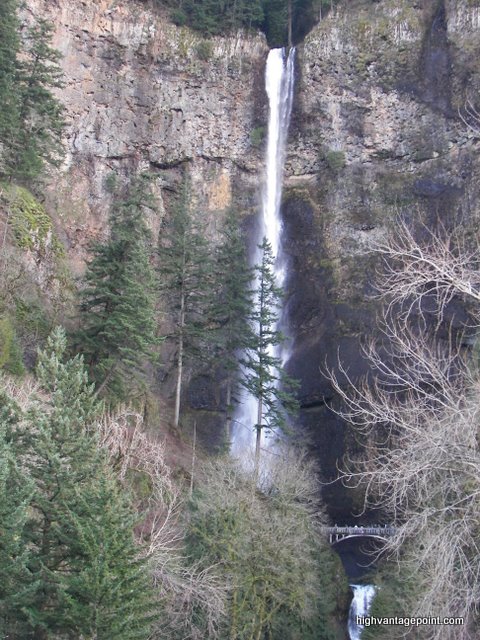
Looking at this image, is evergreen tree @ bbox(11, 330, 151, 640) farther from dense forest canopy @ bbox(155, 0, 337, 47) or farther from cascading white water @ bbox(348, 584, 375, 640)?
dense forest canopy @ bbox(155, 0, 337, 47)

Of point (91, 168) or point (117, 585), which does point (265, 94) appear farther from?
point (117, 585)

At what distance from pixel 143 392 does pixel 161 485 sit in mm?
7675

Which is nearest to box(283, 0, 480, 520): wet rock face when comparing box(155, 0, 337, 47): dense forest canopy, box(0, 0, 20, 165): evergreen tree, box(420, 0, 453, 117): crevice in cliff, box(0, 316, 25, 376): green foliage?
box(420, 0, 453, 117): crevice in cliff

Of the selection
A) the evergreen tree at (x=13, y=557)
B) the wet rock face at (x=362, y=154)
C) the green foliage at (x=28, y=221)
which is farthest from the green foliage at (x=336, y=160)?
the evergreen tree at (x=13, y=557)

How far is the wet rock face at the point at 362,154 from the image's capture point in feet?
105

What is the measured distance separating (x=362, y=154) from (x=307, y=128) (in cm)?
370

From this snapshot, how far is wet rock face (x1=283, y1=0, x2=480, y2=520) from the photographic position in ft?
105

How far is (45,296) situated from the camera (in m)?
24.7

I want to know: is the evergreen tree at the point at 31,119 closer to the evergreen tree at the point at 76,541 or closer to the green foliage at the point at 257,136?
the green foliage at the point at 257,136

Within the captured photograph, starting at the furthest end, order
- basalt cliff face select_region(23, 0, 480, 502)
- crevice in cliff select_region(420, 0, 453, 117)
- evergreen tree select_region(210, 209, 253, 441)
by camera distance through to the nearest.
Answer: crevice in cliff select_region(420, 0, 453, 117) < basalt cliff face select_region(23, 0, 480, 502) < evergreen tree select_region(210, 209, 253, 441)

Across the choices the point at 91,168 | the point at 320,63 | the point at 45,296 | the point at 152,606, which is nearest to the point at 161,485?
the point at 152,606

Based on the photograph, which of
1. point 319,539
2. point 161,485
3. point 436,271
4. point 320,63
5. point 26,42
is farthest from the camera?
point 320,63

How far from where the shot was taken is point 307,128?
3762 cm

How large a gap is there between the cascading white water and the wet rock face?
774 cm
